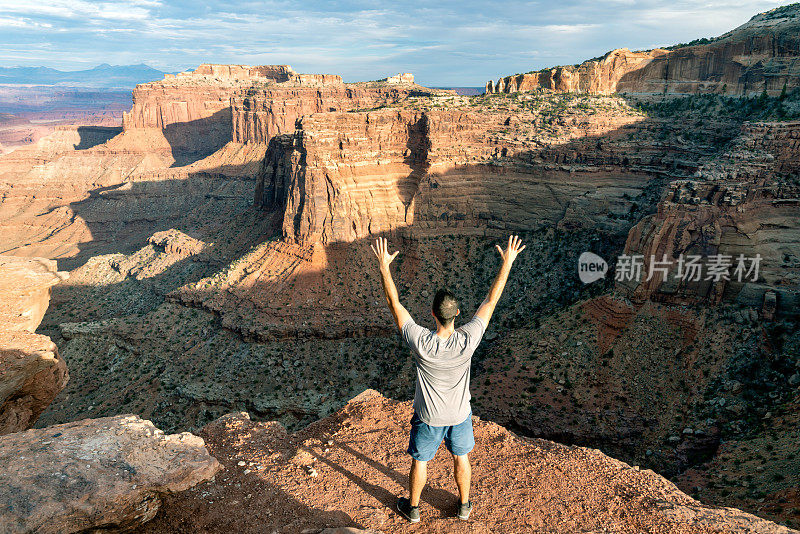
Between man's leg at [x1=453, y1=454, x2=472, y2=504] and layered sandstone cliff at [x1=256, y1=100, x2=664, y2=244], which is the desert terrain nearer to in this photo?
layered sandstone cliff at [x1=256, y1=100, x2=664, y2=244]

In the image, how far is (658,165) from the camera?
4291 cm

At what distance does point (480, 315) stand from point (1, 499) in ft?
28.0

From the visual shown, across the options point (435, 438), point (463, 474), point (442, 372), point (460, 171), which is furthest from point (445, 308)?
point (460, 171)

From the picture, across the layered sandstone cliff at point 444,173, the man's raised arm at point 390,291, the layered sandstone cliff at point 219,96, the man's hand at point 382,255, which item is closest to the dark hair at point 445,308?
the man's raised arm at point 390,291

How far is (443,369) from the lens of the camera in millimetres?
8430

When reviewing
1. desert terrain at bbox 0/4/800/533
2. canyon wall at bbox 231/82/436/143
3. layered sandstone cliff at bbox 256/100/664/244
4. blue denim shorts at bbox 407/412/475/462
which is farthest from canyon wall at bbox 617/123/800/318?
canyon wall at bbox 231/82/436/143

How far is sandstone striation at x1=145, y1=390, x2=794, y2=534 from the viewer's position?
9.75 metres

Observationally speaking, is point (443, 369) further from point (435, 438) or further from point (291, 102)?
point (291, 102)

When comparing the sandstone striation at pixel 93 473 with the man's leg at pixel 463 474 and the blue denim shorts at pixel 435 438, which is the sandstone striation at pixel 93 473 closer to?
the blue denim shorts at pixel 435 438

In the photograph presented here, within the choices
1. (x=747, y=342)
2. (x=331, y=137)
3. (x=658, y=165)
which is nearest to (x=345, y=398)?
(x=331, y=137)

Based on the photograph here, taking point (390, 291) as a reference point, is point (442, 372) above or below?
below

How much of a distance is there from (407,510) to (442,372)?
3393 millimetres

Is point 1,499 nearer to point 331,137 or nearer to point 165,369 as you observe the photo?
point 165,369

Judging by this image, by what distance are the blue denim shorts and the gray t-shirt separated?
9.0 inches
